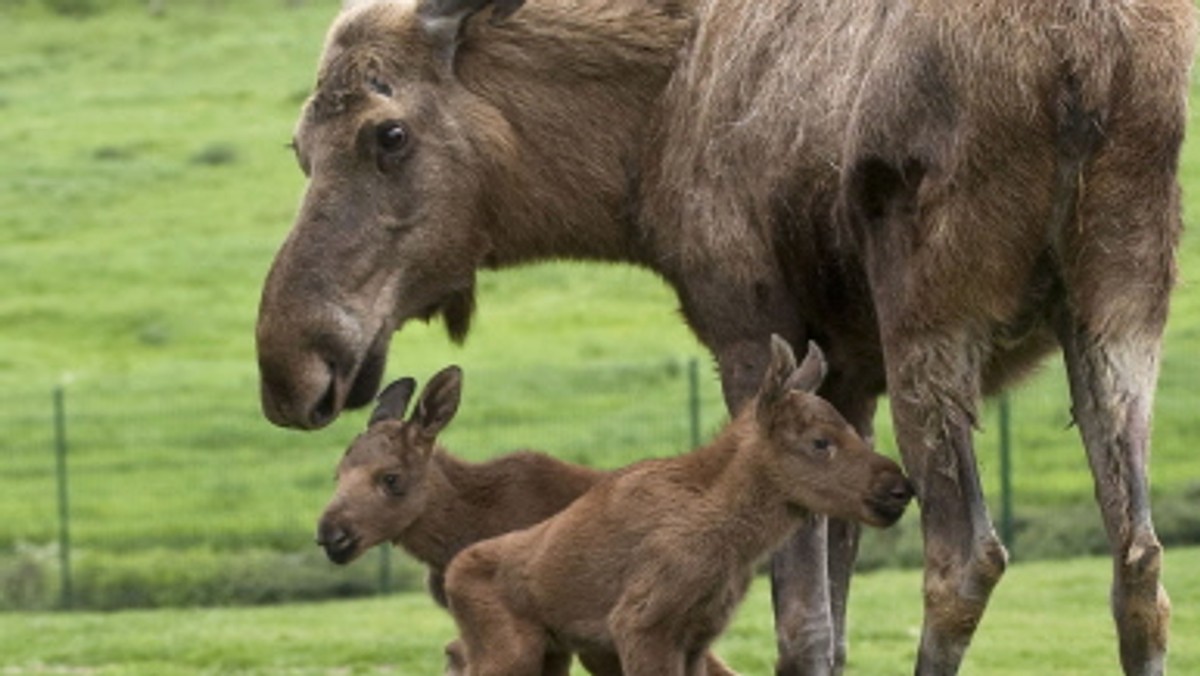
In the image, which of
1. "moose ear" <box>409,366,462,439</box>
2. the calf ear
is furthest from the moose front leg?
"moose ear" <box>409,366,462,439</box>

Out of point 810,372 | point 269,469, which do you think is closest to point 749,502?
point 810,372

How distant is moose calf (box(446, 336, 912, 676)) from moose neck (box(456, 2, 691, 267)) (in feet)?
2.98

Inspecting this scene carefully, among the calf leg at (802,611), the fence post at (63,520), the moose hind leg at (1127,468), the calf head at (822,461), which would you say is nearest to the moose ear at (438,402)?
the calf head at (822,461)

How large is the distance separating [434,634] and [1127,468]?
12873 millimetres

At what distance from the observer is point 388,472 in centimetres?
1148

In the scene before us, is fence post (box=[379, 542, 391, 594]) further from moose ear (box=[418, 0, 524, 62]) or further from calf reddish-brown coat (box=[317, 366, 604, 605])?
moose ear (box=[418, 0, 524, 62])

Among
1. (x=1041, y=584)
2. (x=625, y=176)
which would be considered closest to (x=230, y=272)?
(x=1041, y=584)

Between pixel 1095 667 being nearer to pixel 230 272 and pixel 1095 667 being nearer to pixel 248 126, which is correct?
pixel 230 272

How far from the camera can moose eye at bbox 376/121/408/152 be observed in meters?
10.3

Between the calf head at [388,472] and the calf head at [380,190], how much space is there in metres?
0.89

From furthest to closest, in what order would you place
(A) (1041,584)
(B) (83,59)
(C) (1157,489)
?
1. (B) (83,59)
2. (C) (1157,489)
3. (A) (1041,584)

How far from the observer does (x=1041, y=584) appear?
24.2m

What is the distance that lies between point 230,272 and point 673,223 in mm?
41402

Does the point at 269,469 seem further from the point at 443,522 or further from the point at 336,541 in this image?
the point at 336,541
